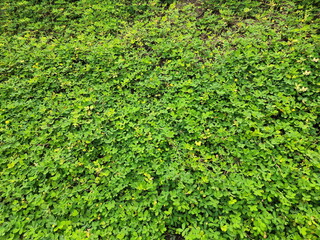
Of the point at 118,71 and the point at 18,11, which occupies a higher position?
the point at 18,11

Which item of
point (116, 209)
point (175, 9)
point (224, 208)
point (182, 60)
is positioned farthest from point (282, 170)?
point (175, 9)

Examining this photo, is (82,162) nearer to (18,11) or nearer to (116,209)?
(116,209)

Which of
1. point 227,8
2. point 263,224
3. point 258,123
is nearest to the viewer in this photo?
point 263,224

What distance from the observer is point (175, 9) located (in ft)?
A: 16.0

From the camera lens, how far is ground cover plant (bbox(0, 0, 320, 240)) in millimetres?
2266

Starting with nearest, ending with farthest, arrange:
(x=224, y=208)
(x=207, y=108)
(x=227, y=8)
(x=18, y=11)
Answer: (x=224, y=208) < (x=207, y=108) < (x=227, y=8) < (x=18, y=11)

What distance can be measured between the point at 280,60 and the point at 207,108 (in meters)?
1.52

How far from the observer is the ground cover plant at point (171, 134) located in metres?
2.27

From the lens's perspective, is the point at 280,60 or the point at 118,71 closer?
the point at 280,60

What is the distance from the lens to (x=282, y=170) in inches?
89.0

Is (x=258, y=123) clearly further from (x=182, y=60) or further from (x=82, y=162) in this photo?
(x=82, y=162)

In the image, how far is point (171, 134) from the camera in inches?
107

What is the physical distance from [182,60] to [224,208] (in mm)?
2649

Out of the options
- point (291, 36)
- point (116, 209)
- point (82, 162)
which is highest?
point (291, 36)
